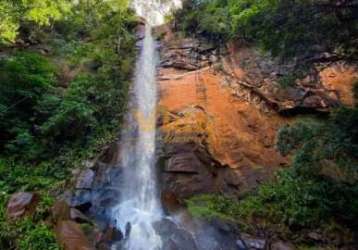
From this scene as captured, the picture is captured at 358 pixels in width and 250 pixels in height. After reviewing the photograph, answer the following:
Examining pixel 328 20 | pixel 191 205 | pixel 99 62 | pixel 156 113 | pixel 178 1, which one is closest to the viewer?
pixel 328 20

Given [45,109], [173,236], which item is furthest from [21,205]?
[45,109]

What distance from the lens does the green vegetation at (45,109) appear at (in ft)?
28.7

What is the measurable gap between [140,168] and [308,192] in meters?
5.65

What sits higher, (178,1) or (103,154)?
(178,1)

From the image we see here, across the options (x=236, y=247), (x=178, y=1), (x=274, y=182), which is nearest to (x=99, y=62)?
(x=178, y=1)

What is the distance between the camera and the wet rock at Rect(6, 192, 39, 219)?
25.2 ft

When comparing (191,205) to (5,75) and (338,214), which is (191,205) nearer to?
(338,214)

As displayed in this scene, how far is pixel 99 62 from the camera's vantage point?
15523 millimetres

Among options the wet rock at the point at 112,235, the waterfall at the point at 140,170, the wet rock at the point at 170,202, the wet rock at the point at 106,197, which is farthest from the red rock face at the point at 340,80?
the wet rock at the point at 112,235

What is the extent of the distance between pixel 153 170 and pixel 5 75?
5.98 meters

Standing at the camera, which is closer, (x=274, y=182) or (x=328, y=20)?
(x=328, y=20)

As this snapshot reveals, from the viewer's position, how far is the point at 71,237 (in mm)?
7227

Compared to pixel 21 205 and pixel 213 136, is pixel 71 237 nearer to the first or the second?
pixel 21 205

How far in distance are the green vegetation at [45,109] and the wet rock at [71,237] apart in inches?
7.3
